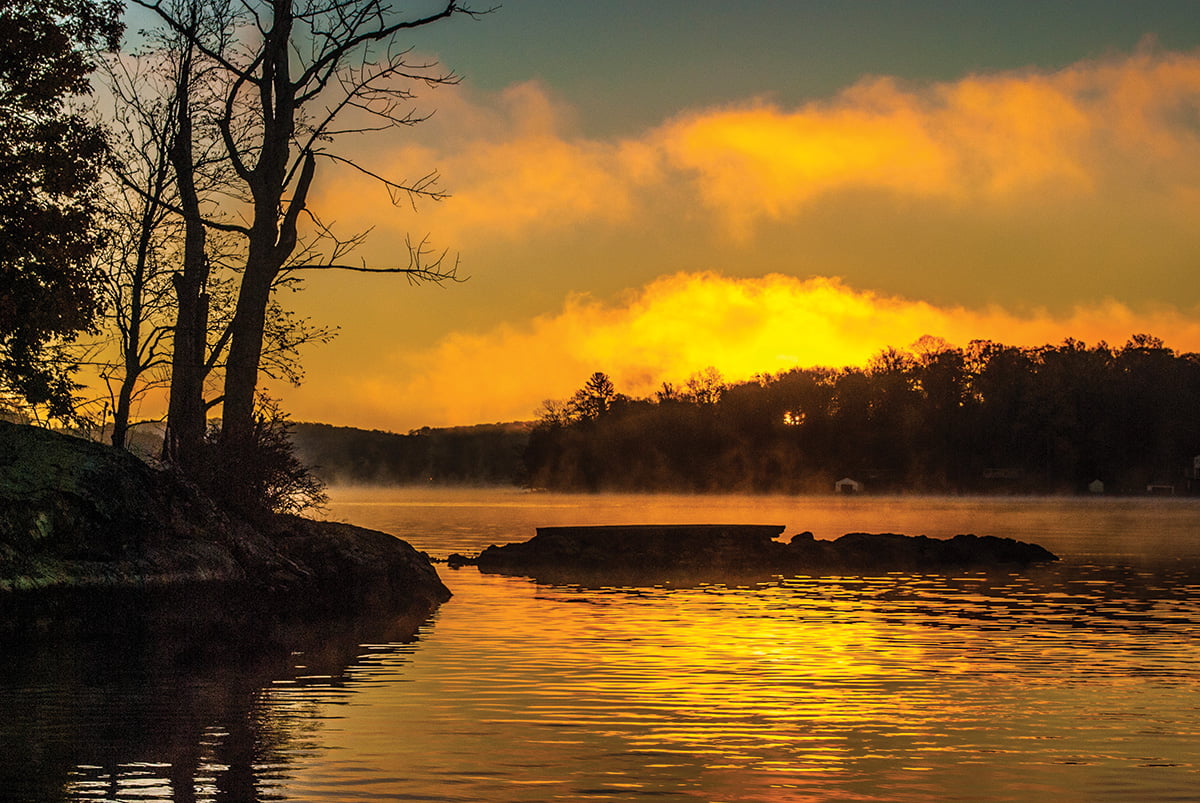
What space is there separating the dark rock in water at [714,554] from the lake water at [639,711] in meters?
13.9

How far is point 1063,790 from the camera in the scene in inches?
394

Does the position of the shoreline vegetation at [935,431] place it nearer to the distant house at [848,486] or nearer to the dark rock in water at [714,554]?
the distant house at [848,486]

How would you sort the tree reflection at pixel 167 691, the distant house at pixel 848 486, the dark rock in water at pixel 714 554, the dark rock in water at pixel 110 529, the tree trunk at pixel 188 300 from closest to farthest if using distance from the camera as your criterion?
1. the tree reflection at pixel 167 691
2. the dark rock in water at pixel 110 529
3. the tree trunk at pixel 188 300
4. the dark rock in water at pixel 714 554
5. the distant house at pixel 848 486

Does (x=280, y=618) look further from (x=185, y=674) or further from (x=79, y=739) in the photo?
(x=79, y=739)

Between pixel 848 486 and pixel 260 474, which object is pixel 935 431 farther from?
pixel 260 474

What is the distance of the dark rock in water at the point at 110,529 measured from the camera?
19203 mm

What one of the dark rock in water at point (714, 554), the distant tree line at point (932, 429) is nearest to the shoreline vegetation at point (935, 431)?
the distant tree line at point (932, 429)

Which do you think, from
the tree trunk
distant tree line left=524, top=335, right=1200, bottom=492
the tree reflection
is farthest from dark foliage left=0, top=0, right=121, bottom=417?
distant tree line left=524, top=335, right=1200, bottom=492

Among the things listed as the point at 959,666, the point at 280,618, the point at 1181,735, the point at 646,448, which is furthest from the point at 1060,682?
the point at 646,448

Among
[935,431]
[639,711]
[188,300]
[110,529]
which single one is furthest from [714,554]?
[935,431]

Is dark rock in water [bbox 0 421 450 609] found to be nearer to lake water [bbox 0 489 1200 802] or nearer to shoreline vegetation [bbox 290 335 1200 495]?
lake water [bbox 0 489 1200 802]

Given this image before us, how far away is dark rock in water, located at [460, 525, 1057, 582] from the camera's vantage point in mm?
39562

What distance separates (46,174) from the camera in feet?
103

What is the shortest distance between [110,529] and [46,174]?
13987 millimetres
